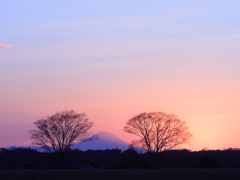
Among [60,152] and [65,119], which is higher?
[65,119]

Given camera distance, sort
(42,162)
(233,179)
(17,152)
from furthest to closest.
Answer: (17,152), (42,162), (233,179)

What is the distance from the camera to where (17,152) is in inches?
4843

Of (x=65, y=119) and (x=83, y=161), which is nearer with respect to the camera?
(x=83, y=161)

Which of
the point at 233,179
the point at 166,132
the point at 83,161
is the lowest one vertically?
the point at 233,179

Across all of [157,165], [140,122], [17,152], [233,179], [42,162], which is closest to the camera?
[233,179]

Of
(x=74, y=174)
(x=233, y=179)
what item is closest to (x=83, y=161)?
(x=74, y=174)

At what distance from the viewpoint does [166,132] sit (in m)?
82.8

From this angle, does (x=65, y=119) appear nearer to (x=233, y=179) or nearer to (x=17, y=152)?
(x=17, y=152)

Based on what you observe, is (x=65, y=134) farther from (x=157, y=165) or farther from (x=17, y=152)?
(x=17, y=152)

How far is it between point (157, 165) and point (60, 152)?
856 inches

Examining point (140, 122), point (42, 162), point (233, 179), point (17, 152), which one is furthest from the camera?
point (17, 152)

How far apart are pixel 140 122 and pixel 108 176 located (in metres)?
40.1

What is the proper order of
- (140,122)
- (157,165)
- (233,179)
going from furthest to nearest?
(140,122) → (157,165) → (233,179)

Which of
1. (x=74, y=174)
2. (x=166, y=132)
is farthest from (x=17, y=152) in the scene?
(x=74, y=174)
